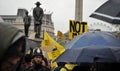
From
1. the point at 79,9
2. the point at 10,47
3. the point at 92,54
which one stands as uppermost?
the point at 79,9

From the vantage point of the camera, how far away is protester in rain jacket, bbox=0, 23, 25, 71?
5.22 feet

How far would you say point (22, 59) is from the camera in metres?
1.79

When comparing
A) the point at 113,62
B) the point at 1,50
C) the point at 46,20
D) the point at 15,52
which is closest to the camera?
the point at 1,50

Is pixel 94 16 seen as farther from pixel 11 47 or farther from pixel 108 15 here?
pixel 11 47

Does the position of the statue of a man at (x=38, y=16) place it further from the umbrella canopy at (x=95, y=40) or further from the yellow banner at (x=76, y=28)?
the umbrella canopy at (x=95, y=40)

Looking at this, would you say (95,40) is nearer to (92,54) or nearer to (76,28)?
(92,54)

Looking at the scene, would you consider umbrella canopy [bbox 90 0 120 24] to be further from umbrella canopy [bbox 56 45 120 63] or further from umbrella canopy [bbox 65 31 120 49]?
umbrella canopy [bbox 65 31 120 49]

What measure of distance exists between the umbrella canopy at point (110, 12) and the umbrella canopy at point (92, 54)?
917mm

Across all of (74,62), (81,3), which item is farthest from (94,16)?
(81,3)

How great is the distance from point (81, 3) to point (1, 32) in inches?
1902

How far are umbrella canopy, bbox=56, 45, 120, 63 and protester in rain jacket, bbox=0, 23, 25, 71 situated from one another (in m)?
4.53

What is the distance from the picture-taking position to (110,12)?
215 inches

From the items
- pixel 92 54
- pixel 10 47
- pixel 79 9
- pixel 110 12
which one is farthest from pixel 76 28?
pixel 79 9

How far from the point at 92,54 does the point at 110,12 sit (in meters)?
1.24
